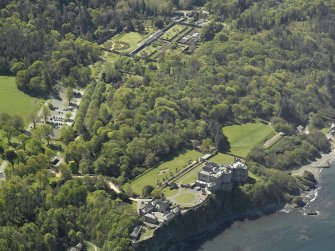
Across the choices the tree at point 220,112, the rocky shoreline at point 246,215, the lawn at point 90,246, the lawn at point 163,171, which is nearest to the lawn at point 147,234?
the rocky shoreline at point 246,215

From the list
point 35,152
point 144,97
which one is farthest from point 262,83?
point 35,152

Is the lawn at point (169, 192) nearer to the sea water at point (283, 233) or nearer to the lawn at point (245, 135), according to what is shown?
the sea water at point (283, 233)

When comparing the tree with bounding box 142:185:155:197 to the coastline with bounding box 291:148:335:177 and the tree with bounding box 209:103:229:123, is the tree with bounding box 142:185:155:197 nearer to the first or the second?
the coastline with bounding box 291:148:335:177

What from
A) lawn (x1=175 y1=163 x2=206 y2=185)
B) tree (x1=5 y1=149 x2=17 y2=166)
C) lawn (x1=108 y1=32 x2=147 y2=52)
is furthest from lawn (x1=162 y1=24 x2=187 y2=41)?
tree (x1=5 y1=149 x2=17 y2=166)

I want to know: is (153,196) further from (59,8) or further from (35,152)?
(59,8)

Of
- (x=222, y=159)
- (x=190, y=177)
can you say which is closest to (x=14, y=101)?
(x=190, y=177)

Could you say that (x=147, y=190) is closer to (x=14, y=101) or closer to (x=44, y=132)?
(x=44, y=132)
